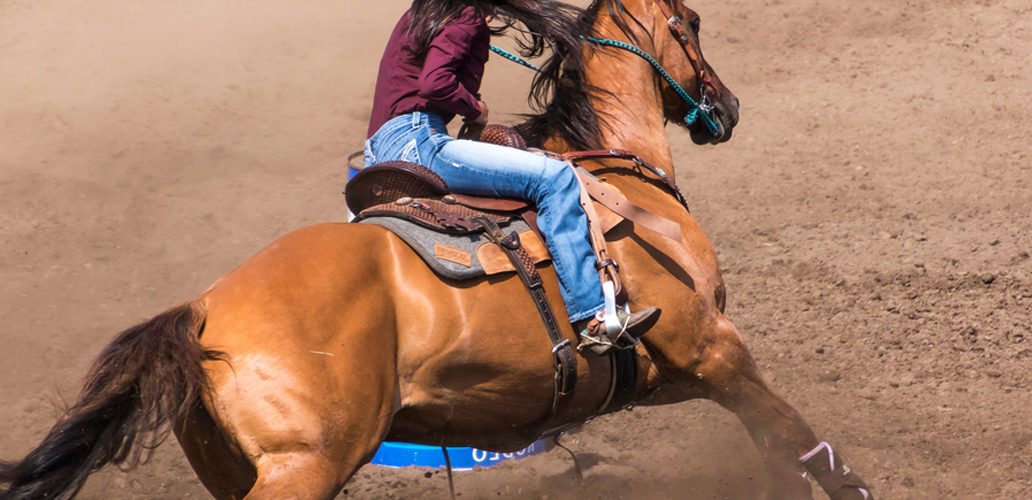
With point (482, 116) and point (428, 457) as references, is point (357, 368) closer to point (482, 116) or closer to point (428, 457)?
point (482, 116)

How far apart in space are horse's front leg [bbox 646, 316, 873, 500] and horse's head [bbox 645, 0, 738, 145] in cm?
120

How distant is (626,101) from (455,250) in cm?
140

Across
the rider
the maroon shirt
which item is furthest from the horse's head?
the maroon shirt

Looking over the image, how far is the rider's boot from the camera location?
3.45 m

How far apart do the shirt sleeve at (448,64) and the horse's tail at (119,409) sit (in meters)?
1.27

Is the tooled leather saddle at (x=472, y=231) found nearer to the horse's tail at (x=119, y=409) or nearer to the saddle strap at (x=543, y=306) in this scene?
the saddle strap at (x=543, y=306)

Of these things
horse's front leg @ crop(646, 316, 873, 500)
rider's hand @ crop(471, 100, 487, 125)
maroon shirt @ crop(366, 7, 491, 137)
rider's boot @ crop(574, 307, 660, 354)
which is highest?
maroon shirt @ crop(366, 7, 491, 137)

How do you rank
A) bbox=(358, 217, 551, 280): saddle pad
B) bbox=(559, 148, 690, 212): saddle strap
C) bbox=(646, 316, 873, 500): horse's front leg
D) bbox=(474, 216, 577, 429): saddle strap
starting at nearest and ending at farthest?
bbox=(358, 217, 551, 280): saddle pad → bbox=(474, 216, 577, 429): saddle strap → bbox=(646, 316, 873, 500): horse's front leg → bbox=(559, 148, 690, 212): saddle strap

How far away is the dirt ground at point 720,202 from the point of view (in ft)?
16.9

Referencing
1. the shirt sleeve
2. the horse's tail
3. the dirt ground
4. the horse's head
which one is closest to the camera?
the horse's tail

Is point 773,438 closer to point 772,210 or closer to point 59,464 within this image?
point 59,464

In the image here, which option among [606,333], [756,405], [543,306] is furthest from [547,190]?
[756,405]

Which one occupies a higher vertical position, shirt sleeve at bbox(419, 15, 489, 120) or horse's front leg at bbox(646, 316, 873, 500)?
shirt sleeve at bbox(419, 15, 489, 120)

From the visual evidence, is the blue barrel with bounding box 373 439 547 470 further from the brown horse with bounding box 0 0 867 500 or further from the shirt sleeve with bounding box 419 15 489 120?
the shirt sleeve with bounding box 419 15 489 120
